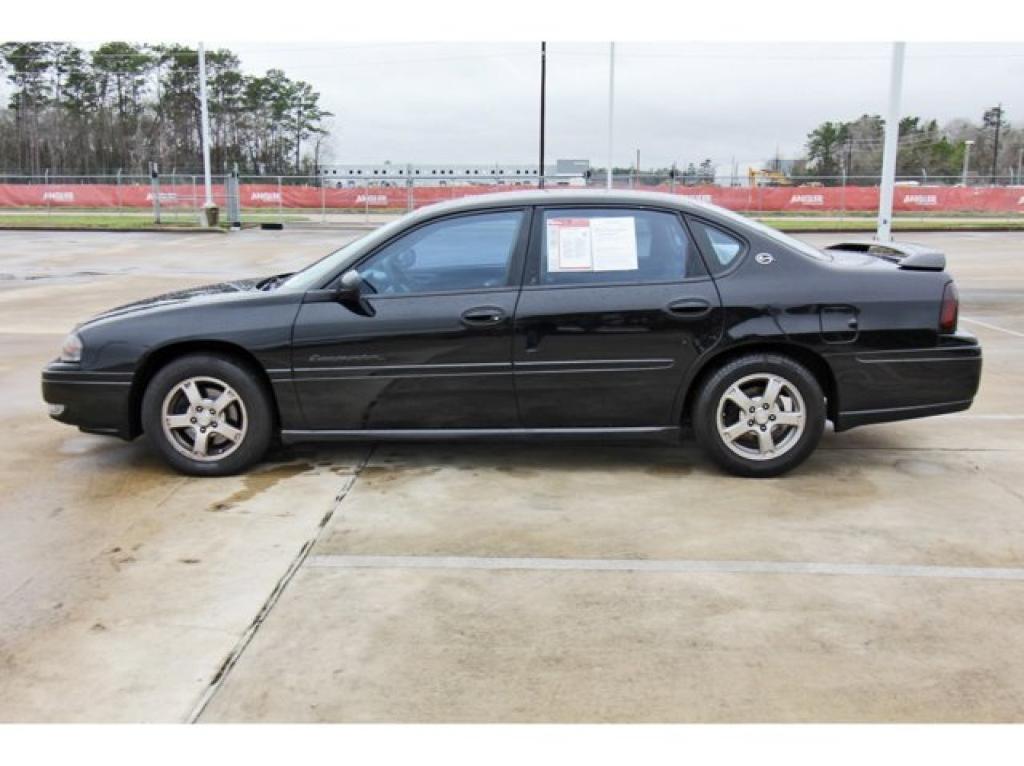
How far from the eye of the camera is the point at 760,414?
190 inches

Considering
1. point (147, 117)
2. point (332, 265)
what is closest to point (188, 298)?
point (332, 265)

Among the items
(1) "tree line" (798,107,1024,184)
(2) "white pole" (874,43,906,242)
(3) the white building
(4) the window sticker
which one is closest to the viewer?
(4) the window sticker

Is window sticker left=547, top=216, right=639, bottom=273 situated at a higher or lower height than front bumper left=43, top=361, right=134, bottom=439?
higher

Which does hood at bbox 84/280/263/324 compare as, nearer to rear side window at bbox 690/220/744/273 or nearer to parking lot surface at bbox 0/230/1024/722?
parking lot surface at bbox 0/230/1024/722

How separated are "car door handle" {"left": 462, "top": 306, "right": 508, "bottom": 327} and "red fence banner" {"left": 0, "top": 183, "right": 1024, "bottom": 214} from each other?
95.8 ft

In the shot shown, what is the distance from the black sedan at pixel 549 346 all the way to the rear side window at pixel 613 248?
1cm

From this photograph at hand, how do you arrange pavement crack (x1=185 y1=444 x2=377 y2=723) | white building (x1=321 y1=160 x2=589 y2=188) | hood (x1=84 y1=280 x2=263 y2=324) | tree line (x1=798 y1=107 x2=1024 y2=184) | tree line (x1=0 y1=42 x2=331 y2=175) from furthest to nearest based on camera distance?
tree line (x1=798 y1=107 x2=1024 y2=184) → tree line (x1=0 y1=42 x2=331 y2=175) → white building (x1=321 y1=160 x2=589 y2=188) → hood (x1=84 y1=280 x2=263 y2=324) → pavement crack (x1=185 y1=444 x2=377 y2=723)

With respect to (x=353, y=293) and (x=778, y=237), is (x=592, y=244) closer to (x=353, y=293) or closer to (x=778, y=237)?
(x=778, y=237)

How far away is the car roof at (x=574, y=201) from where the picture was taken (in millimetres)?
4957

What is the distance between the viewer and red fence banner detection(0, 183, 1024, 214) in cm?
3488

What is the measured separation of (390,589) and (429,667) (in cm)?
63

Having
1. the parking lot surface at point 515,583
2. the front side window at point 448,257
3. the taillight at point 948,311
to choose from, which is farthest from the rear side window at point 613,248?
the taillight at point 948,311

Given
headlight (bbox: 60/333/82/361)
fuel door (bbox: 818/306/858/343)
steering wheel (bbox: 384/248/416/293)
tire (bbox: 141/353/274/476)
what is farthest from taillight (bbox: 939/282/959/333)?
headlight (bbox: 60/333/82/361)

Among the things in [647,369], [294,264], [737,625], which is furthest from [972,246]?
[737,625]
